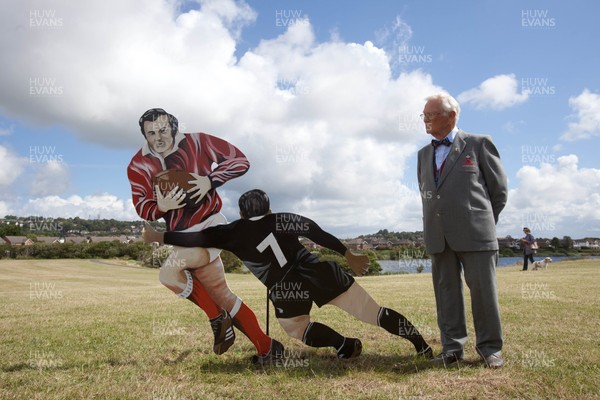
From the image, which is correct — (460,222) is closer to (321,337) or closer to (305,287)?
(305,287)

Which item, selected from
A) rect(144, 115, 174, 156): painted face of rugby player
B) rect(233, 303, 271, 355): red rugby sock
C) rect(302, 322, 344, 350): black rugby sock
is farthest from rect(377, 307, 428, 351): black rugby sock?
rect(144, 115, 174, 156): painted face of rugby player

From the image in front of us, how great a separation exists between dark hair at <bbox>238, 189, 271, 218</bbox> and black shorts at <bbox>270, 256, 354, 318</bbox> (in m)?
0.79

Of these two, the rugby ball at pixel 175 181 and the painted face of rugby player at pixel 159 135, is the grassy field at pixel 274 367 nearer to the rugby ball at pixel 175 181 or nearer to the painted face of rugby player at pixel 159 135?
the rugby ball at pixel 175 181

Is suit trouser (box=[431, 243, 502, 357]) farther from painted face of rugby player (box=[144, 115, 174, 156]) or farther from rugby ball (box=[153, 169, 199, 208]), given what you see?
painted face of rugby player (box=[144, 115, 174, 156])

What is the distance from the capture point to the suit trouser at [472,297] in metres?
4.28

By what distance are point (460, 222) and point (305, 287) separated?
188cm

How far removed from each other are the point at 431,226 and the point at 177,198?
3.09m

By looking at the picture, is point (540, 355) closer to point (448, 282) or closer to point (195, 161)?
point (448, 282)

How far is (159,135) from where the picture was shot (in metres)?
5.29

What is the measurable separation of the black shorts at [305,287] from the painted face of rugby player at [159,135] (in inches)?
90.1

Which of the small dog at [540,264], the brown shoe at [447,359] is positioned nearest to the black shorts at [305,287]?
the brown shoe at [447,359]

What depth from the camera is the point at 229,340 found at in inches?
190

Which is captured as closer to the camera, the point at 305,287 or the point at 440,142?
the point at 440,142

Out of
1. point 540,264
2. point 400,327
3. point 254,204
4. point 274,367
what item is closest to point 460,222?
point 400,327
